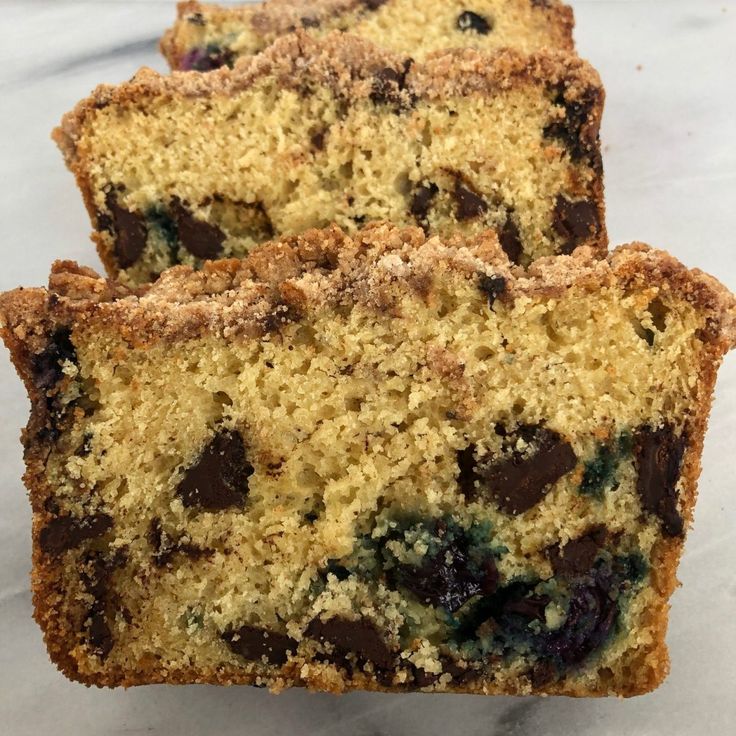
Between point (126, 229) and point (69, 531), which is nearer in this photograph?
point (69, 531)

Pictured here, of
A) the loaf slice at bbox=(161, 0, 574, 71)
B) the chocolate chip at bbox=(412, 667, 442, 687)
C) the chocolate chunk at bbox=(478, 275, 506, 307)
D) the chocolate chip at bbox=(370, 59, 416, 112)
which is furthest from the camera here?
the loaf slice at bbox=(161, 0, 574, 71)

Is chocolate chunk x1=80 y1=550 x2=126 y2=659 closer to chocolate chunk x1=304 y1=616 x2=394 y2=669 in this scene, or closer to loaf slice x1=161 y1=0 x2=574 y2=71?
chocolate chunk x1=304 y1=616 x2=394 y2=669

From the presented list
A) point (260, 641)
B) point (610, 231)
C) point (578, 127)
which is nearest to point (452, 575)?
point (260, 641)

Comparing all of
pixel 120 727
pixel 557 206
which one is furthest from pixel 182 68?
pixel 120 727

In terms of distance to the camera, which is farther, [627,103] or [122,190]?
[627,103]

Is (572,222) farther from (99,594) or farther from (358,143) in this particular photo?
(99,594)

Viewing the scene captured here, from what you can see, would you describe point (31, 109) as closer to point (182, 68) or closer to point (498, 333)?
point (182, 68)

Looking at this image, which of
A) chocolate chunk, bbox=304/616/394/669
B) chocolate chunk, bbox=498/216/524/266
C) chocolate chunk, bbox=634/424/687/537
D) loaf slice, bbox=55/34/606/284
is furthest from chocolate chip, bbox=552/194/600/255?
chocolate chunk, bbox=304/616/394/669
